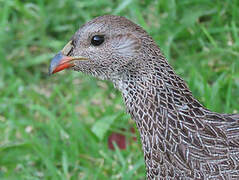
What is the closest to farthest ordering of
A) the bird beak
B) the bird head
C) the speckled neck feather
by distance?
the speckled neck feather, the bird head, the bird beak

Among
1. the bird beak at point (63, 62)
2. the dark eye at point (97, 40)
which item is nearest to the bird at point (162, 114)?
the dark eye at point (97, 40)

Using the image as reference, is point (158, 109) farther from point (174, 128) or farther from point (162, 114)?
point (174, 128)

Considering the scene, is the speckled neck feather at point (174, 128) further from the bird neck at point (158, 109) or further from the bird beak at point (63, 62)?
the bird beak at point (63, 62)

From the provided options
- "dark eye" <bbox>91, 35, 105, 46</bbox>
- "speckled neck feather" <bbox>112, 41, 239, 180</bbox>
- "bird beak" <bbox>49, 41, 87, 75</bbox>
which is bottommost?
"speckled neck feather" <bbox>112, 41, 239, 180</bbox>

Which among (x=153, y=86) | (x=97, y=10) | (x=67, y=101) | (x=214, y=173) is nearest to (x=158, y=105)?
(x=153, y=86)

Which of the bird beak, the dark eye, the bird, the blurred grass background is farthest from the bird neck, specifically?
Result: the blurred grass background

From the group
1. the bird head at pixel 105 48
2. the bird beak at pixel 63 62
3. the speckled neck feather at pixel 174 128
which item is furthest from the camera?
the bird beak at pixel 63 62

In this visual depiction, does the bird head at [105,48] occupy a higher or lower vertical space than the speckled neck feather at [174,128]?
higher

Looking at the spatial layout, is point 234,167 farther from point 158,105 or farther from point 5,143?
point 5,143

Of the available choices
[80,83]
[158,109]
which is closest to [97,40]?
[158,109]

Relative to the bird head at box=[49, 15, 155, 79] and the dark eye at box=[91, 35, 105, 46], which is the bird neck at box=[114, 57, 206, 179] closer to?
the bird head at box=[49, 15, 155, 79]
